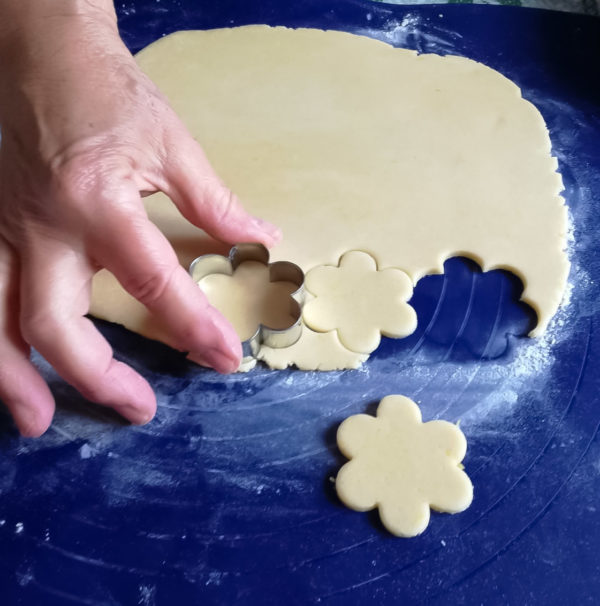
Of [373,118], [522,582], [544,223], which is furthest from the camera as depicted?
[373,118]

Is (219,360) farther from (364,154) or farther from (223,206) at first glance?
(364,154)

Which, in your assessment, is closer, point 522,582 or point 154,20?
point 522,582

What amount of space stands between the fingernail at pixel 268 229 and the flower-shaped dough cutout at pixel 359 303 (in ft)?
0.30

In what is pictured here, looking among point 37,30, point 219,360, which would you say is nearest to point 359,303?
point 219,360

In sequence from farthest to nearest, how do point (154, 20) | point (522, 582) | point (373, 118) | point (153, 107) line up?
point (154, 20) → point (373, 118) → point (153, 107) → point (522, 582)

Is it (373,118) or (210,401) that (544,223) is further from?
(210,401)

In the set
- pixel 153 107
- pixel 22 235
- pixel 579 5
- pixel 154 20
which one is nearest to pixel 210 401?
pixel 22 235

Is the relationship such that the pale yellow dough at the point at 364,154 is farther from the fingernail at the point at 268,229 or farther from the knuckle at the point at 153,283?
the knuckle at the point at 153,283

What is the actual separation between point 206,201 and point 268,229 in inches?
5.4

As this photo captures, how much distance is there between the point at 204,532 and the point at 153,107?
2.26 ft

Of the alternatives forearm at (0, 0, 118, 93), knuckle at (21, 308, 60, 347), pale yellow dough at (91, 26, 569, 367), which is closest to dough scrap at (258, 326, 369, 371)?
pale yellow dough at (91, 26, 569, 367)

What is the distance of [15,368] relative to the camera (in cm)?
96

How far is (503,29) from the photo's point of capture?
1.69 meters

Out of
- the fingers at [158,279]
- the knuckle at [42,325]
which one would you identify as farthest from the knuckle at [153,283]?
the knuckle at [42,325]
